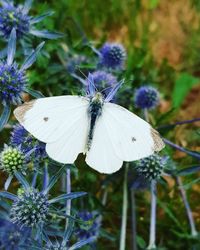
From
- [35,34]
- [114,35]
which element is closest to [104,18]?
[114,35]

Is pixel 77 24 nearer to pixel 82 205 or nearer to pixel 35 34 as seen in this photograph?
pixel 35 34

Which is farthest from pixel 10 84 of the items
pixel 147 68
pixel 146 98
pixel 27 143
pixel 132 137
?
pixel 147 68

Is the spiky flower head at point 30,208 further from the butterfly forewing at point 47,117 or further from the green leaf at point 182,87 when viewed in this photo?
the green leaf at point 182,87

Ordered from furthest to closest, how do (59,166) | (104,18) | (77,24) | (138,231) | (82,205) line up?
(104,18)
(77,24)
(138,231)
(82,205)
(59,166)

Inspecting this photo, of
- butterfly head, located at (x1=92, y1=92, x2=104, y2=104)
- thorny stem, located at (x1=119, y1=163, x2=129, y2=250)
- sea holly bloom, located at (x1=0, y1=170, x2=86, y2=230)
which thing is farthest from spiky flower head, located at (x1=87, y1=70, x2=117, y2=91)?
sea holly bloom, located at (x1=0, y1=170, x2=86, y2=230)

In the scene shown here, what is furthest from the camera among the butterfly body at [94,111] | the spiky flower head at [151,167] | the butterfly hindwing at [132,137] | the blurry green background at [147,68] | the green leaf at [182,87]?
the green leaf at [182,87]

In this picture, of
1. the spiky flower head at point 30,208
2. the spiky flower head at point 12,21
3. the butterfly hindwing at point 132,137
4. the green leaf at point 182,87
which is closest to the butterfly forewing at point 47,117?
the butterfly hindwing at point 132,137

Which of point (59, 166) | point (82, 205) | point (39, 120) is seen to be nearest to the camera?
point (39, 120)
